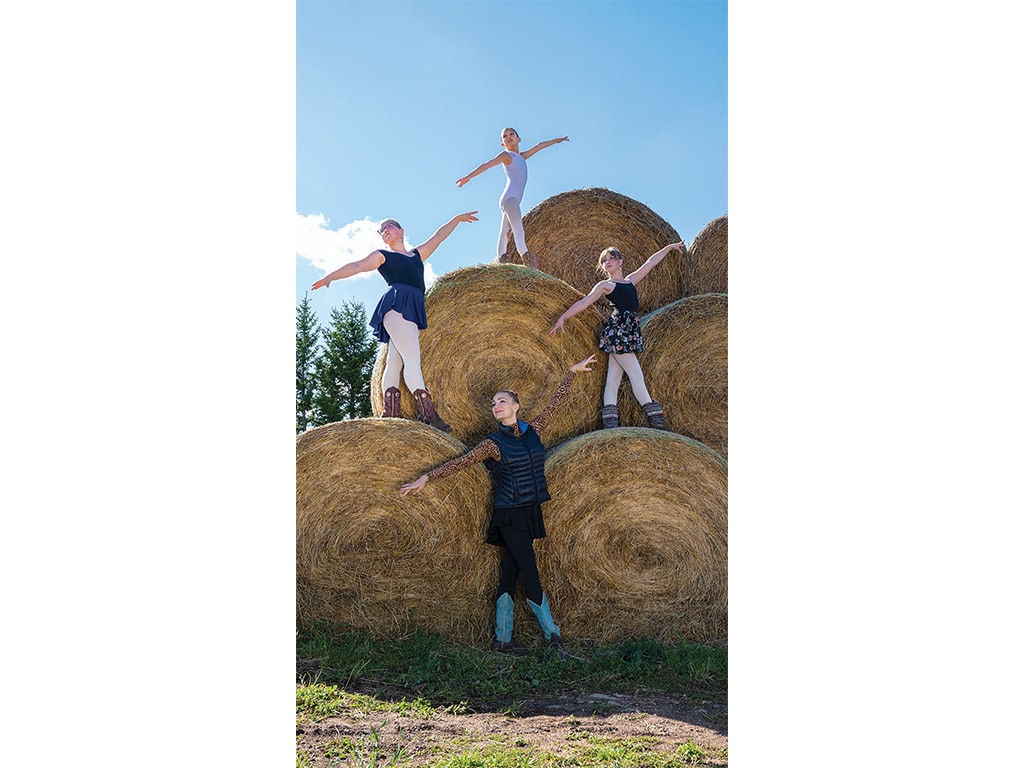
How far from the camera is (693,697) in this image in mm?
3639

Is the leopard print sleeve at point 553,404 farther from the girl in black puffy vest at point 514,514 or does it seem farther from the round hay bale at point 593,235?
the round hay bale at point 593,235

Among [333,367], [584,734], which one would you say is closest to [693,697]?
[584,734]

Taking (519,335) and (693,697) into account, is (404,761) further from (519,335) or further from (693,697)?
(519,335)

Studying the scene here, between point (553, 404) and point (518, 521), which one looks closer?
point (518, 521)

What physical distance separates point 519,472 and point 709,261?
10.8 ft

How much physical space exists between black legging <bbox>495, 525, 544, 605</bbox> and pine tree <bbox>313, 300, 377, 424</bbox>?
11395mm

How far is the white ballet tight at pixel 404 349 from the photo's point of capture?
484 cm

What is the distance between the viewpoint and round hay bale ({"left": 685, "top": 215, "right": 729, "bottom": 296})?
666cm

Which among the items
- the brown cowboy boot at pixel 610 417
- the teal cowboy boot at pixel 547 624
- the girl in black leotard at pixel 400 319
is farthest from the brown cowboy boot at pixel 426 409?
the teal cowboy boot at pixel 547 624

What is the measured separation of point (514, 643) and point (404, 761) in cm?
153

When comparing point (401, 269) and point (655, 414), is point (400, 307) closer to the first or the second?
point (401, 269)

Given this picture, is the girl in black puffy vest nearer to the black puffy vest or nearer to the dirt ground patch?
the black puffy vest

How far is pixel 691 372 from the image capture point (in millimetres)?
5523

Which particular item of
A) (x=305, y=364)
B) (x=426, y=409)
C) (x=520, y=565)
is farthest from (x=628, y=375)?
(x=305, y=364)
